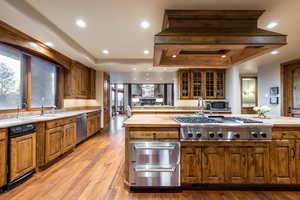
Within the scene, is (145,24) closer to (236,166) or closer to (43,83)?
(236,166)

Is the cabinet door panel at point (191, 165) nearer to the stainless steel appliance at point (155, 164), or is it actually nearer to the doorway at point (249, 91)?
the stainless steel appliance at point (155, 164)

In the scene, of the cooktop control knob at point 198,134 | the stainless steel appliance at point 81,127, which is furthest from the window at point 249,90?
the stainless steel appliance at point 81,127

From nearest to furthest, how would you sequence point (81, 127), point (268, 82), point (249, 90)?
point (81, 127) < point (268, 82) < point (249, 90)

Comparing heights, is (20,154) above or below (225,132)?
below

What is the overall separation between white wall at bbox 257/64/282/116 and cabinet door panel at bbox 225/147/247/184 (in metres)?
4.21

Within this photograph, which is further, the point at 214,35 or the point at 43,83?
the point at 43,83

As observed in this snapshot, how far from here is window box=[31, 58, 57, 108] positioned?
351 centimetres

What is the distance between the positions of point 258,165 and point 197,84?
4.02 meters

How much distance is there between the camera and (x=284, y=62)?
16.5 feet

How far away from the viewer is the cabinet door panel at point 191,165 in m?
2.13

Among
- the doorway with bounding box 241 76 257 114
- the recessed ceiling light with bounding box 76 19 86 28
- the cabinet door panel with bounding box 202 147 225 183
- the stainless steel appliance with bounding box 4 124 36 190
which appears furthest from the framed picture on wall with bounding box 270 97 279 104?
the stainless steel appliance with bounding box 4 124 36 190

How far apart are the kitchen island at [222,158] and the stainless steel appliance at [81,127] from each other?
2555mm

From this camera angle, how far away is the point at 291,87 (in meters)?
4.97

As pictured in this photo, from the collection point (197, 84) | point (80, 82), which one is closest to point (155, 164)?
point (80, 82)
